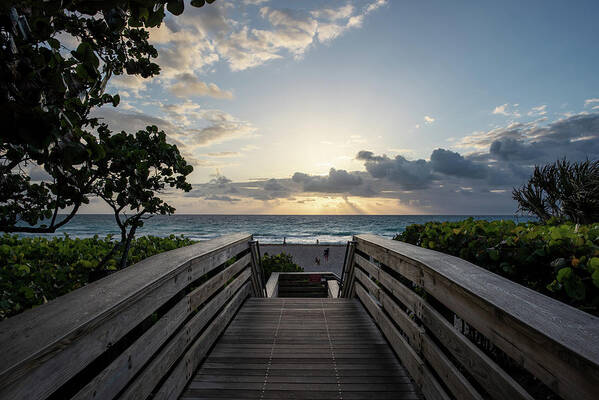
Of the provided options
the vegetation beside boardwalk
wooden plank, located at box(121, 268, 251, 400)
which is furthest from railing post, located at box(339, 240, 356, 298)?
the vegetation beside boardwalk

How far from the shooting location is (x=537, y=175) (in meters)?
11.5

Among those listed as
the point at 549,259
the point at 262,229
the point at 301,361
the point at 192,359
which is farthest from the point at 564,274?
the point at 262,229

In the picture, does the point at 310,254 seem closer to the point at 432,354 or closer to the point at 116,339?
the point at 432,354

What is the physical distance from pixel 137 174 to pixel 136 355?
199 cm

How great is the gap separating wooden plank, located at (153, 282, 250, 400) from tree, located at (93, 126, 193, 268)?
124cm

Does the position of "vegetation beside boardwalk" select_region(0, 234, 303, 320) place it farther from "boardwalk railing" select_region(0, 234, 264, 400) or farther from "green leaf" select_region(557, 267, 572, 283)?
"green leaf" select_region(557, 267, 572, 283)

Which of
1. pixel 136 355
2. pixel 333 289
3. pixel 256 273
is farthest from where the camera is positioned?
pixel 333 289

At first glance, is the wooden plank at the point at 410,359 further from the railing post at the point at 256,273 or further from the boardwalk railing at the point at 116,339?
the railing post at the point at 256,273

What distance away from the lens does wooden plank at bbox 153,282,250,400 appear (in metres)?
1.92

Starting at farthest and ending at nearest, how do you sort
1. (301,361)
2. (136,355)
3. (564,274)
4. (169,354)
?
1. (301,361)
2. (169,354)
3. (564,274)
4. (136,355)

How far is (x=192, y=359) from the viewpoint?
92.4 inches

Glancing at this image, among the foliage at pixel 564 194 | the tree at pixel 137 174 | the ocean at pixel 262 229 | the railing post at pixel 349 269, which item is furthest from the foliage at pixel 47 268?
the ocean at pixel 262 229

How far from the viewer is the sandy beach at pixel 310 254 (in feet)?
69.1

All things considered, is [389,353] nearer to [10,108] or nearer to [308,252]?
[10,108]
